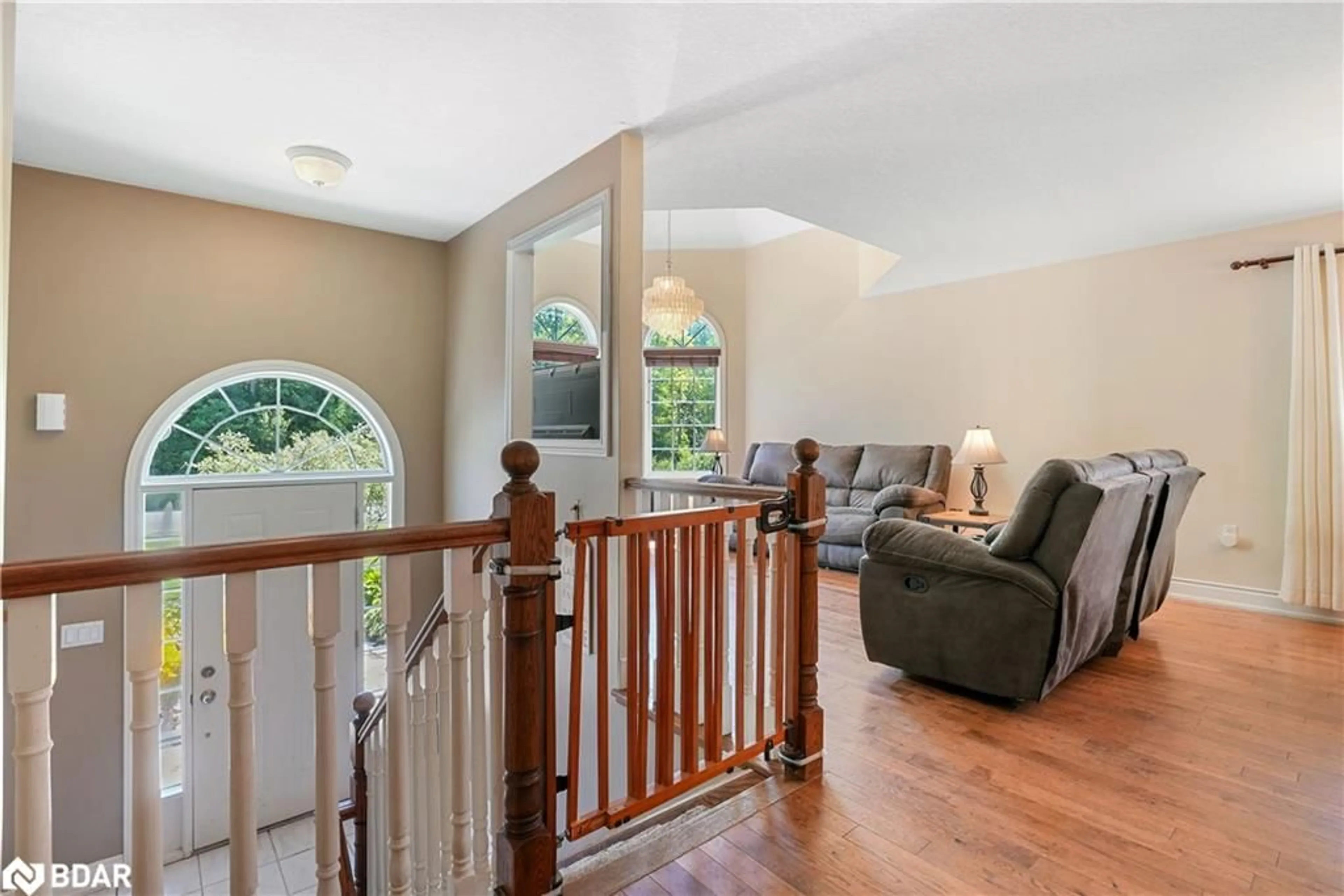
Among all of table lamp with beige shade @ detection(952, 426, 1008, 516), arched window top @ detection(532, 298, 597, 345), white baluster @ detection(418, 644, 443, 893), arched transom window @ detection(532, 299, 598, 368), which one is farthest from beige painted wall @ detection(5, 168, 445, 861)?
table lamp with beige shade @ detection(952, 426, 1008, 516)

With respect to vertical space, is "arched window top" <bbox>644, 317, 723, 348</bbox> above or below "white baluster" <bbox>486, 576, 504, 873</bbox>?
above

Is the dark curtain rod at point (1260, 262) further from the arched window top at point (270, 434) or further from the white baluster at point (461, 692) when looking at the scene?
the arched window top at point (270, 434)

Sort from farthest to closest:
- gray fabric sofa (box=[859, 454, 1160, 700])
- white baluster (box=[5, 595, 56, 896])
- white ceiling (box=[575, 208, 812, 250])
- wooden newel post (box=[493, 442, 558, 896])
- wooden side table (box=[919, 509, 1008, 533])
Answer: white ceiling (box=[575, 208, 812, 250]) → wooden side table (box=[919, 509, 1008, 533]) → gray fabric sofa (box=[859, 454, 1160, 700]) → wooden newel post (box=[493, 442, 558, 896]) → white baluster (box=[5, 595, 56, 896])

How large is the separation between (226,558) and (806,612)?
1610 mm

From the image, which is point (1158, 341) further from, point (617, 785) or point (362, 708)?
point (362, 708)

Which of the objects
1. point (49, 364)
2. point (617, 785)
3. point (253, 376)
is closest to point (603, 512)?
point (617, 785)

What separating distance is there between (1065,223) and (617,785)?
171 inches

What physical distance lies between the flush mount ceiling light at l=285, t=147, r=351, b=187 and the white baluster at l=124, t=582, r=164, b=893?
2642mm

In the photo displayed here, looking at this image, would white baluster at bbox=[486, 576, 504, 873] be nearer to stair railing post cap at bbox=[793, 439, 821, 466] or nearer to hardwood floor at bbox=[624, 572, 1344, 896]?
hardwood floor at bbox=[624, 572, 1344, 896]

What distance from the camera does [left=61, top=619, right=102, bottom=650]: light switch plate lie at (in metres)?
3.22

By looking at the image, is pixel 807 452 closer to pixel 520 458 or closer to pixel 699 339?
pixel 520 458

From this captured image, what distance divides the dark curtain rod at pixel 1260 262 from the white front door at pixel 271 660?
577 cm

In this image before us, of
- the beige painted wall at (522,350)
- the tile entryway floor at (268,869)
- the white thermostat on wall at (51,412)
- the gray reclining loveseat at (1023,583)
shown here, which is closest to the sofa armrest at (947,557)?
the gray reclining loveseat at (1023,583)

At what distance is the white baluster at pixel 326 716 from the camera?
1216 millimetres
